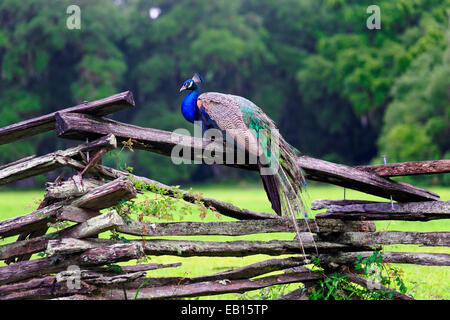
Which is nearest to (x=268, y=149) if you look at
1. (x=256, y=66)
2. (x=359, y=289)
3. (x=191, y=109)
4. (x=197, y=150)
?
(x=197, y=150)

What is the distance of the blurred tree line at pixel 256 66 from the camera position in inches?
1142

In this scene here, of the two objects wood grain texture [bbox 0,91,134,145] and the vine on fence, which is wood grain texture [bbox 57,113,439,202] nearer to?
wood grain texture [bbox 0,91,134,145]

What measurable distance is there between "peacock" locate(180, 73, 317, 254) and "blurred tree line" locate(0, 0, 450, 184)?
22126 millimetres

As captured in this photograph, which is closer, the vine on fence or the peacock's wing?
the peacock's wing

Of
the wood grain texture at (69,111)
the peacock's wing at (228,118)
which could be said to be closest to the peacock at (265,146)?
the peacock's wing at (228,118)

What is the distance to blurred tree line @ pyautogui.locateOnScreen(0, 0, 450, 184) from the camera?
1142 inches

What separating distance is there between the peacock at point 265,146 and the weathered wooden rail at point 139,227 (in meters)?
0.17

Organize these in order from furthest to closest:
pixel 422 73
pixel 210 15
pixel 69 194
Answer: pixel 210 15, pixel 422 73, pixel 69 194

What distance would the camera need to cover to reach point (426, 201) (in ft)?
16.4

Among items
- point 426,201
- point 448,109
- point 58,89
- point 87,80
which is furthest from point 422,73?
point 426,201

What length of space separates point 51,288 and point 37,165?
995mm

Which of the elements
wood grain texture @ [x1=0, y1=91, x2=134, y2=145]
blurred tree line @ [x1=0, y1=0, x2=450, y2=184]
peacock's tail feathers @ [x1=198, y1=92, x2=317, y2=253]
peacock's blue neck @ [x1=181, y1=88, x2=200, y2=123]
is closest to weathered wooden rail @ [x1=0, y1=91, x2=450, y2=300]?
wood grain texture @ [x1=0, y1=91, x2=134, y2=145]
